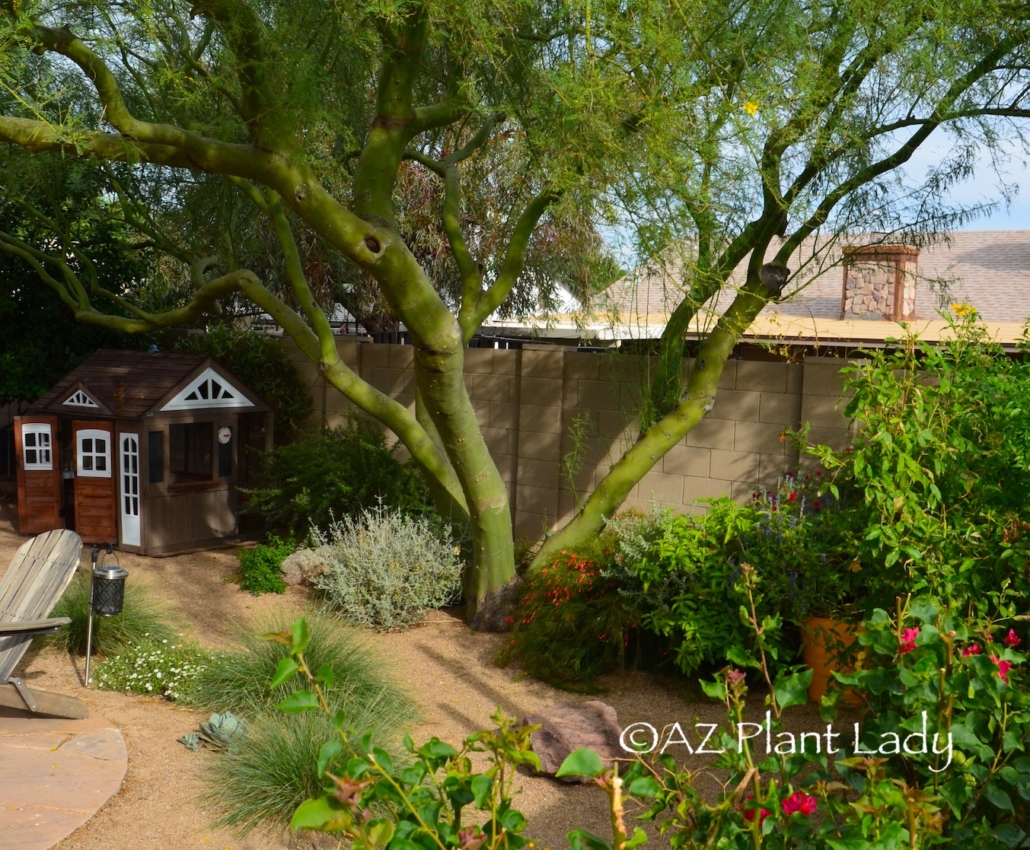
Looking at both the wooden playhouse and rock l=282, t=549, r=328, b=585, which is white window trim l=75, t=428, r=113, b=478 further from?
rock l=282, t=549, r=328, b=585

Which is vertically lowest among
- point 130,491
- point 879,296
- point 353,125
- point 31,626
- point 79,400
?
point 31,626

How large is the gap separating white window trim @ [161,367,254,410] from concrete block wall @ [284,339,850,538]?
1.21m

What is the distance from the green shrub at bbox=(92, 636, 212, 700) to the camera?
6258 mm

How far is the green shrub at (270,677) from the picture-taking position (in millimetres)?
5832

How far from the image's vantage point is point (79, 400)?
34.1ft

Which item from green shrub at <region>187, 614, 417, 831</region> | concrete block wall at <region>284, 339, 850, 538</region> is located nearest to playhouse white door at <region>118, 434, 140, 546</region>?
concrete block wall at <region>284, 339, 850, 538</region>

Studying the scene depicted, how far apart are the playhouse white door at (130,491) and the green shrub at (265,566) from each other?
1.19m

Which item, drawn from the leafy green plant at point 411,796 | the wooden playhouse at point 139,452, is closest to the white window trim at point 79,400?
the wooden playhouse at point 139,452

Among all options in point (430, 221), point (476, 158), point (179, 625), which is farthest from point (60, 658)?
point (430, 221)

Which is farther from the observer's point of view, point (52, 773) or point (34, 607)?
point (34, 607)

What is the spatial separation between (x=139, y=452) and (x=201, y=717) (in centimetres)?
462

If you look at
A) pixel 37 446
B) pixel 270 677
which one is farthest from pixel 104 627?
pixel 37 446

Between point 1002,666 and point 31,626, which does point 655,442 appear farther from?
point 1002,666

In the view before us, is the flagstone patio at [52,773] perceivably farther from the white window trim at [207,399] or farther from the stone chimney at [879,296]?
the stone chimney at [879,296]
